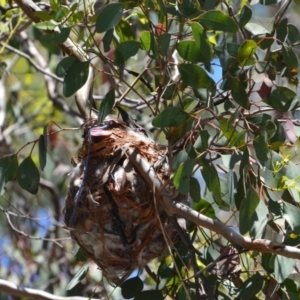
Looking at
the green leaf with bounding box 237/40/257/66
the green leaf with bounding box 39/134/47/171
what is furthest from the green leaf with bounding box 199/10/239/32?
the green leaf with bounding box 39/134/47/171

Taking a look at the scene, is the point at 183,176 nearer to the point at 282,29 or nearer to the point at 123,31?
the point at 282,29

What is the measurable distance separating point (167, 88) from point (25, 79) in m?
2.27

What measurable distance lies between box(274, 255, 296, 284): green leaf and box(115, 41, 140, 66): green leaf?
65 cm

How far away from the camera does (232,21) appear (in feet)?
6.06

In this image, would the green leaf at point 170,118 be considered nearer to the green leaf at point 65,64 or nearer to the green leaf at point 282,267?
the green leaf at point 65,64

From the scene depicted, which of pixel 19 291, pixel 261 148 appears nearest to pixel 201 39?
pixel 261 148

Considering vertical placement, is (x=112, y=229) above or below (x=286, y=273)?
below

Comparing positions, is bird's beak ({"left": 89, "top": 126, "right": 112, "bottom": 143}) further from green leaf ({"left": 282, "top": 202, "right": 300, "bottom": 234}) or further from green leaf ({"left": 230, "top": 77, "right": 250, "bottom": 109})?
green leaf ({"left": 282, "top": 202, "right": 300, "bottom": 234})

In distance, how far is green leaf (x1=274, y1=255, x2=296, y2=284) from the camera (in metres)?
2.04

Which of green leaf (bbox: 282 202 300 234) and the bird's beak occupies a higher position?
green leaf (bbox: 282 202 300 234)

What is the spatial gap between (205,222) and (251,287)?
13.5 inches

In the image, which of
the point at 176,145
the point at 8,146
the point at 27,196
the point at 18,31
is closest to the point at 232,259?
the point at 176,145

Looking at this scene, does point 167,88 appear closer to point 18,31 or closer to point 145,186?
point 145,186

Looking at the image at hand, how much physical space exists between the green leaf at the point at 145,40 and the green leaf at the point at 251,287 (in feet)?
2.38
